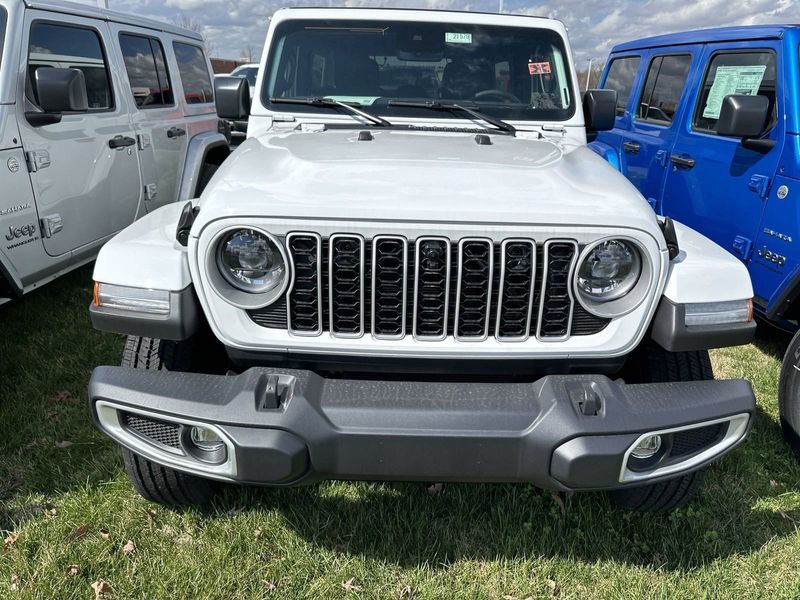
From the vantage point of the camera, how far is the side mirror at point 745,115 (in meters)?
3.60

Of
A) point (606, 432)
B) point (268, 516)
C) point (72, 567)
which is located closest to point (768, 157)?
point (606, 432)

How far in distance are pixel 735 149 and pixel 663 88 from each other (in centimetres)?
139

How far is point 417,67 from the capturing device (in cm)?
319

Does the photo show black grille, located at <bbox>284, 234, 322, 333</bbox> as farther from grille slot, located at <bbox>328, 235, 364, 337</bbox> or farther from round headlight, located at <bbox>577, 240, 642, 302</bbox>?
round headlight, located at <bbox>577, 240, 642, 302</bbox>

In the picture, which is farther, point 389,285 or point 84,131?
point 84,131

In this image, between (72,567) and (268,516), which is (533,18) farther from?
(72,567)

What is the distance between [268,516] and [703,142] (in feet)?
12.6

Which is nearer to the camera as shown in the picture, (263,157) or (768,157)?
(263,157)

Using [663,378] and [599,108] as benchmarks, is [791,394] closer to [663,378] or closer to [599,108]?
[663,378]

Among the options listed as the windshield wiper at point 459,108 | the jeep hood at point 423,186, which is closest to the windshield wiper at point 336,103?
the windshield wiper at point 459,108

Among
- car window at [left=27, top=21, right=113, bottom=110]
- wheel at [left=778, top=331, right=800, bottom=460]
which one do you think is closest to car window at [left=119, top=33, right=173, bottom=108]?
car window at [left=27, top=21, right=113, bottom=110]

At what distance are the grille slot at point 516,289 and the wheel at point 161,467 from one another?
3.80 ft

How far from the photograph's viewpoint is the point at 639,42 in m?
5.85

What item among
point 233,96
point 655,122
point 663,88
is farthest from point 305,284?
point 663,88
